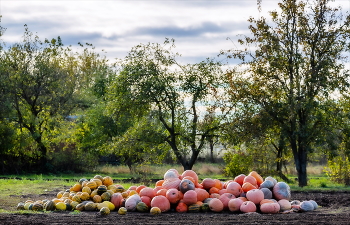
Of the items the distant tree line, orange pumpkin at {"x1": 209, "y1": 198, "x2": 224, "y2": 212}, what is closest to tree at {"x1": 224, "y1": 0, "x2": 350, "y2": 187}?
the distant tree line

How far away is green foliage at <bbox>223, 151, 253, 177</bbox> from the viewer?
72.0 feet

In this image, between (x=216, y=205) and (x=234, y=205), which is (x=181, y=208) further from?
(x=234, y=205)

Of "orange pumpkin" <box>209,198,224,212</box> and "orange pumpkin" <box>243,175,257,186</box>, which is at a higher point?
"orange pumpkin" <box>243,175,257,186</box>

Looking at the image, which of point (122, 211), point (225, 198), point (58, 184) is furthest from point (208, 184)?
point (58, 184)

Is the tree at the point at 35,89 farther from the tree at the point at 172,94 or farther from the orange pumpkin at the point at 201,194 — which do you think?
the orange pumpkin at the point at 201,194

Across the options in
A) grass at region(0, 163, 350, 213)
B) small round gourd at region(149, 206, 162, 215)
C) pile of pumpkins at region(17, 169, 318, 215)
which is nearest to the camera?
small round gourd at region(149, 206, 162, 215)

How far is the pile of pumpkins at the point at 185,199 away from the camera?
11148mm

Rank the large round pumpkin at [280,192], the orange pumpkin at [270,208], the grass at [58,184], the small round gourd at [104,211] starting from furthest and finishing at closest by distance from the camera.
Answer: the grass at [58,184] → the large round pumpkin at [280,192] → the orange pumpkin at [270,208] → the small round gourd at [104,211]

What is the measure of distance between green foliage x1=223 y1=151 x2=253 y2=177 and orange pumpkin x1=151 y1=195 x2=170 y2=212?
36.3 feet

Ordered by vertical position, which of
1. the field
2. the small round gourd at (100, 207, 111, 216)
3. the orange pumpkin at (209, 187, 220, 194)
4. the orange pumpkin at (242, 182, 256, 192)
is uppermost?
the orange pumpkin at (242, 182, 256, 192)

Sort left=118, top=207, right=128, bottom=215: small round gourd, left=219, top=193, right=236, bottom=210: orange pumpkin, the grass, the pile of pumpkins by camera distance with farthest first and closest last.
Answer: the grass, left=219, top=193, right=236, bottom=210: orange pumpkin, the pile of pumpkins, left=118, top=207, right=128, bottom=215: small round gourd

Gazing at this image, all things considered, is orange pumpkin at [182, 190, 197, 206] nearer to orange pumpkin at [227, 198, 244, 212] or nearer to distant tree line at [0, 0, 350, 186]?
orange pumpkin at [227, 198, 244, 212]

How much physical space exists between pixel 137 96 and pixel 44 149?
11.3 m

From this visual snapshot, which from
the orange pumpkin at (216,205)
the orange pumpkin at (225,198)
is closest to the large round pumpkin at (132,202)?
the orange pumpkin at (216,205)
